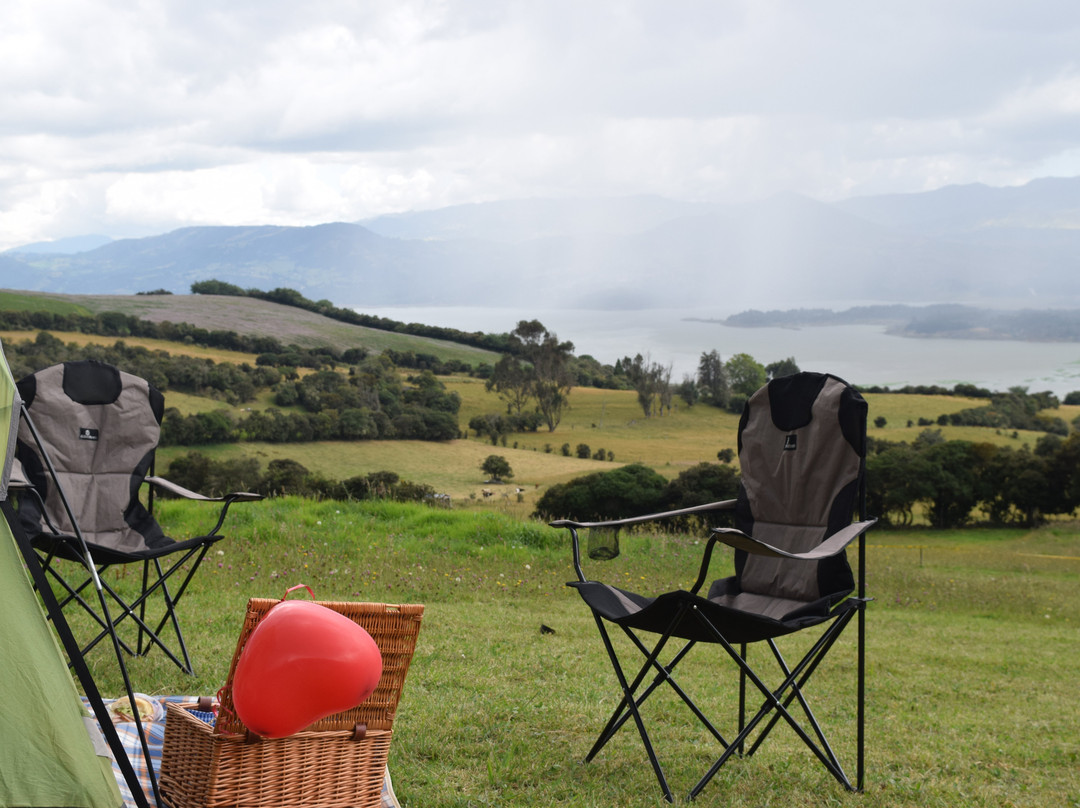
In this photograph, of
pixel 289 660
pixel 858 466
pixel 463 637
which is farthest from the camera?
pixel 463 637

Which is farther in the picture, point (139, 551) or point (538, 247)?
point (538, 247)

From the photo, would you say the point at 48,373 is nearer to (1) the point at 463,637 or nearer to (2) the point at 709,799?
(1) the point at 463,637

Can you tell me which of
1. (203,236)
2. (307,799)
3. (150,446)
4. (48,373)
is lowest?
(307,799)

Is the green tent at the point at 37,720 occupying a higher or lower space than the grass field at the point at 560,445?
higher

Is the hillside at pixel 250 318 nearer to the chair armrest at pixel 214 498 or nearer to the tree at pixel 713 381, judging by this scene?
the tree at pixel 713 381

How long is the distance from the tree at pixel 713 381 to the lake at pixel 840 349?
58cm

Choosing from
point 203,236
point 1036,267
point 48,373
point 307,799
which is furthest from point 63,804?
point 1036,267

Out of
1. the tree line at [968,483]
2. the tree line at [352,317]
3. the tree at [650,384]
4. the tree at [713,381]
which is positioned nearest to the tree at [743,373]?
the tree at [713,381]

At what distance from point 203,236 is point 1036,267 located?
15945cm

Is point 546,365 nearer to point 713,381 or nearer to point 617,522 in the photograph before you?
point 713,381

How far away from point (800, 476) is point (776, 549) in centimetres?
53

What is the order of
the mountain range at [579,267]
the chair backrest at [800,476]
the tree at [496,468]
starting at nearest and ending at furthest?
the chair backrest at [800,476] < the tree at [496,468] < the mountain range at [579,267]

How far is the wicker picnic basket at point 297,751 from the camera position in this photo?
1.63 meters

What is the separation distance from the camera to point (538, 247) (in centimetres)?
16788
